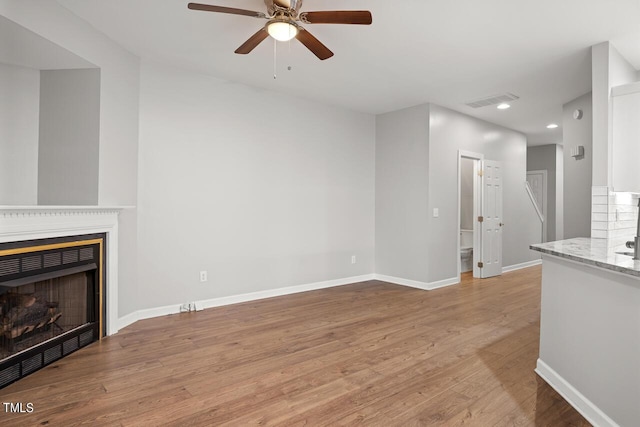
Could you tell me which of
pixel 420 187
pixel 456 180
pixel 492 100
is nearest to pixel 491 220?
pixel 456 180

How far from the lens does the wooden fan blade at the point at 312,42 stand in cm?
253

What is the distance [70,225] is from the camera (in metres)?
2.77

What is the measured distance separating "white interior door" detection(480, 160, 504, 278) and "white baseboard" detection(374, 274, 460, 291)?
0.98 metres

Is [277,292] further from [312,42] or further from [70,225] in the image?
[312,42]

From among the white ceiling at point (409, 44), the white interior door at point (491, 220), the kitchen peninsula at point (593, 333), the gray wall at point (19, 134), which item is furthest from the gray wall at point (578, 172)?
the gray wall at point (19, 134)

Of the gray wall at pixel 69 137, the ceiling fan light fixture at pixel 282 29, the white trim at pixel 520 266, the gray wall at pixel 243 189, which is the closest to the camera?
the ceiling fan light fixture at pixel 282 29

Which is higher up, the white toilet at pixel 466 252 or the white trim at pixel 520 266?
the white toilet at pixel 466 252

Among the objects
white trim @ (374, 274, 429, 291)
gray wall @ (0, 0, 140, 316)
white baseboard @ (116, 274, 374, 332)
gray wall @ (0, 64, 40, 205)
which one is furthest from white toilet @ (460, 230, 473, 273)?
gray wall @ (0, 64, 40, 205)

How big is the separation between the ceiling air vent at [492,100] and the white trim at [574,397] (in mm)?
3594

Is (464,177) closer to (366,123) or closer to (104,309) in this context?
(366,123)

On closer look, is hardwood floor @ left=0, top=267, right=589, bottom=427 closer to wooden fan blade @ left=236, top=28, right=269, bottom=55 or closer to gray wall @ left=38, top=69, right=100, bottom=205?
gray wall @ left=38, top=69, right=100, bottom=205

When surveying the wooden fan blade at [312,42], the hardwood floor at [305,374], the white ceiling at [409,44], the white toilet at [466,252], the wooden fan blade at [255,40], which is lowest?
the hardwood floor at [305,374]

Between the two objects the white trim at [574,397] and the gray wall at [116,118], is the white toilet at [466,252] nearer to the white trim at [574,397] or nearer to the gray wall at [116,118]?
the white trim at [574,397]

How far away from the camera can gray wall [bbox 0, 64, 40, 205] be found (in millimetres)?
2953
